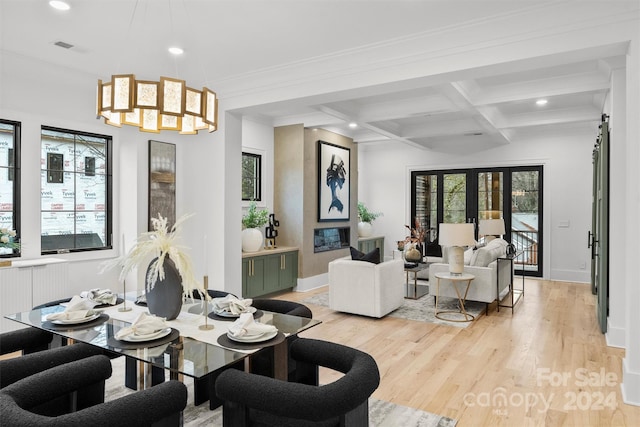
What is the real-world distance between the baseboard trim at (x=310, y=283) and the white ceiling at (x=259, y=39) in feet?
8.90

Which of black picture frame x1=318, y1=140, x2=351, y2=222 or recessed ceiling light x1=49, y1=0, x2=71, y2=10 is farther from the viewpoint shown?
black picture frame x1=318, y1=140, x2=351, y2=222

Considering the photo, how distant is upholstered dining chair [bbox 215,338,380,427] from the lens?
166 centimetres

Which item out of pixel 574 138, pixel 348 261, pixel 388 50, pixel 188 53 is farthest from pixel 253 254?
pixel 574 138

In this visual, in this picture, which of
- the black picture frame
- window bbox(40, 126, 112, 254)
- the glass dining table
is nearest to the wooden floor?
the glass dining table

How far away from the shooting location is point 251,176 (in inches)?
261

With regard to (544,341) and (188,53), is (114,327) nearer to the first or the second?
(188,53)

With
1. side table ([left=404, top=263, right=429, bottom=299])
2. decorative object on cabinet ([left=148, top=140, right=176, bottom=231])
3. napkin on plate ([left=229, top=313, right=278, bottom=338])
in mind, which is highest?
decorative object on cabinet ([left=148, top=140, right=176, bottom=231])

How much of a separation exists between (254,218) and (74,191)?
93.5 inches

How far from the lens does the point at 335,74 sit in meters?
4.00

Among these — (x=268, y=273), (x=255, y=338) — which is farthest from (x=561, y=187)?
(x=255, y=338)

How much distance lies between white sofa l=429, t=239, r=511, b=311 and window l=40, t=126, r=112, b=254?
13.3ft

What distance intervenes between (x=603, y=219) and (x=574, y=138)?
395 cm

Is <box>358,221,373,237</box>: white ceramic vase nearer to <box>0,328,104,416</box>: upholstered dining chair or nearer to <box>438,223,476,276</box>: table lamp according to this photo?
<box>438,223,476,276</box>: table lamp

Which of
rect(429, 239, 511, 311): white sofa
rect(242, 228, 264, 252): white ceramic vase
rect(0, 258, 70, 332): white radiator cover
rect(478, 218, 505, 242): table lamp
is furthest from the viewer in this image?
rect(478, 218, 505, 242): table lamp
